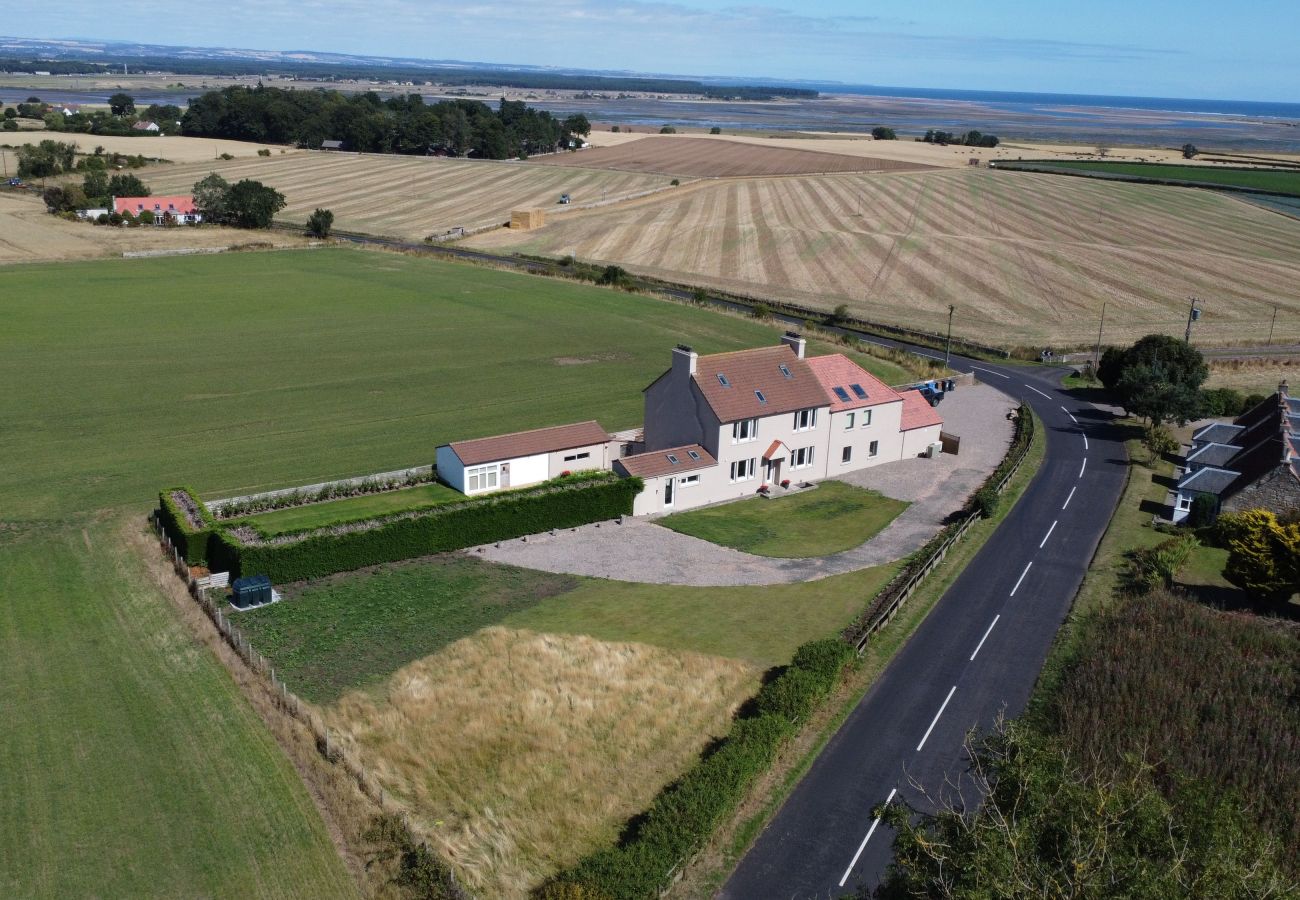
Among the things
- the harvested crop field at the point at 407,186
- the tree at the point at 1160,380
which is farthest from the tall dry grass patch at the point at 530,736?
the harvested crop field at the point at 407,186

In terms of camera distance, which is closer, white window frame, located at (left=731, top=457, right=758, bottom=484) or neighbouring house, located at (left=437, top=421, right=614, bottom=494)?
neighbouring house, located at (left=437, top=421, right=614, bottom=494)

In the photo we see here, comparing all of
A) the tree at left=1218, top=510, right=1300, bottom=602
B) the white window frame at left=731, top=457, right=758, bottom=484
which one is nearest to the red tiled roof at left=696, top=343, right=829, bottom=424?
the white window frame at left=731, top=457, right=758, bottom=484

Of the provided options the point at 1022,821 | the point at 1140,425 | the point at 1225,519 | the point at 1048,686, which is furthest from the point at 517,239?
the point at 1022,821

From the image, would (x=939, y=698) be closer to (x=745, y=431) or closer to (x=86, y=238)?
(x=745, y=431)

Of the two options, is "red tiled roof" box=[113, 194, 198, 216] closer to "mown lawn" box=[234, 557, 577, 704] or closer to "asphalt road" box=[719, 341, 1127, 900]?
"mown lawn" box=[234, 557, 577, 704]

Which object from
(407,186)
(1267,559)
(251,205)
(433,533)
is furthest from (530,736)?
(407,186)

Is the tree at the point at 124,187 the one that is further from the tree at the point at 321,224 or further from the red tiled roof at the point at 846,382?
the red tiled roof at the point at 846,382

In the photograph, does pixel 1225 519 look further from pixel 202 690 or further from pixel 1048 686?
pixel 202 690
